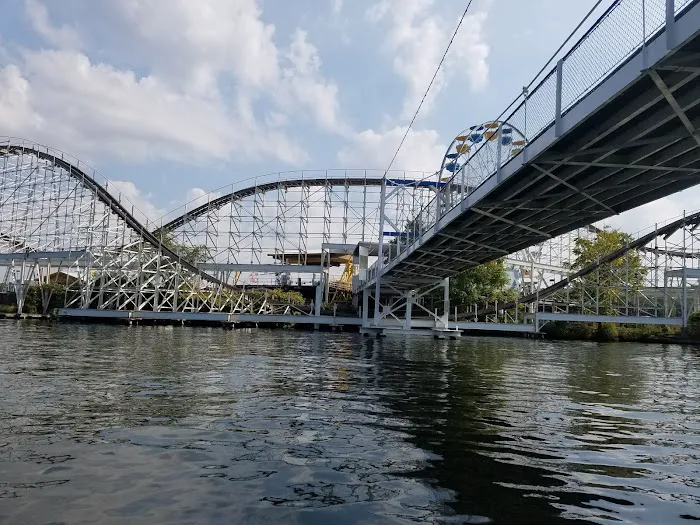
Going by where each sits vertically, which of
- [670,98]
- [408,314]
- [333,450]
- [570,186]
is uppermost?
[670,98]

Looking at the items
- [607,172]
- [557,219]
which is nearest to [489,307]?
[557,219]

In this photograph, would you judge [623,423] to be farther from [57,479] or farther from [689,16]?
[57,479]

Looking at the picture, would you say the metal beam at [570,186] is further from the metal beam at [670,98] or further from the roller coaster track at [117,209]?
the roller coaster track at [117,209]

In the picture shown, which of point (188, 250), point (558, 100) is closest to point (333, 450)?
point (558, 100)

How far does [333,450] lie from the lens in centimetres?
700

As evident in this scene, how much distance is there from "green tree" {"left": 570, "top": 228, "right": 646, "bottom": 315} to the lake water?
39.7 metres

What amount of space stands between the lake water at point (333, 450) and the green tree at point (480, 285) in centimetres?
4161

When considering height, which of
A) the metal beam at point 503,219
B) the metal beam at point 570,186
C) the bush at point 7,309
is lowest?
the bush at point 7,309

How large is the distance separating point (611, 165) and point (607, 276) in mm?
45819

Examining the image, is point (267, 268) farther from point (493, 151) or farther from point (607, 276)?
point (493, 151)

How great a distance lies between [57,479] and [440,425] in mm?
5335

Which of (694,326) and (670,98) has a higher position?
(670,98)

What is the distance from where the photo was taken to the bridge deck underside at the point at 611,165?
8.34 meters

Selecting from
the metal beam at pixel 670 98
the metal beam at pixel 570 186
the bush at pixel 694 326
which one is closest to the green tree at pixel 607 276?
the bush at pixel 694 326
